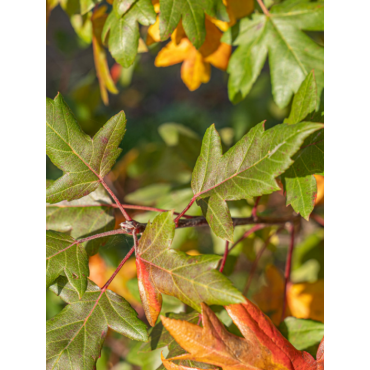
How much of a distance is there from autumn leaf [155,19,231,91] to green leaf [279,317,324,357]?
0.73 meters

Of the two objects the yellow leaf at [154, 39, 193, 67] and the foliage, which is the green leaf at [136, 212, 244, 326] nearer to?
the foliage

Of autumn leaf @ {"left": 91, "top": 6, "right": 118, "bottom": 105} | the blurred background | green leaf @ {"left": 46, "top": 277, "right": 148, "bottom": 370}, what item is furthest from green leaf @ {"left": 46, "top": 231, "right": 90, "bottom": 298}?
autumn leaf @ {"left": 91, "top": 6, "right": 118, "bottom": 105}

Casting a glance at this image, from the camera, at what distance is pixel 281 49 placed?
0.94 metres

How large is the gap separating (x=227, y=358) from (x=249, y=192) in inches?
11.3

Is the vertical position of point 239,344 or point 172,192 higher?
point 239,344

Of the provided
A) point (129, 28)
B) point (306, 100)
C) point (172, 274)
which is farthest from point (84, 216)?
point (306, 100)

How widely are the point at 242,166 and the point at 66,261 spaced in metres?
0.38

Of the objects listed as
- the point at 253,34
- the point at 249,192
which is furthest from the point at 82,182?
the point at 253,34

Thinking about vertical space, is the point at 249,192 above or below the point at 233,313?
above

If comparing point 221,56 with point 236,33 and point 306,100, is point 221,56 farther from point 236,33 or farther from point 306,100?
point 306,100

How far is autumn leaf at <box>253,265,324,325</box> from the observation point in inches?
44.8
